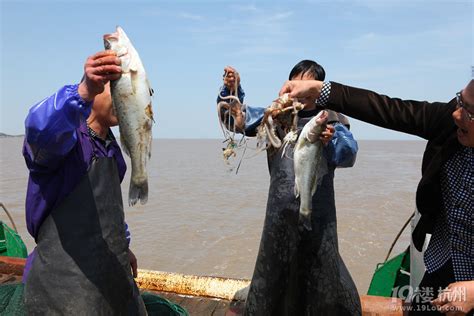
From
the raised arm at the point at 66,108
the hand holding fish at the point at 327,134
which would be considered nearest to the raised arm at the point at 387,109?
the hand holding fish at the point at 327,134

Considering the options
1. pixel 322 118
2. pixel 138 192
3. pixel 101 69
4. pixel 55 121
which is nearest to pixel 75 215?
pixel 138 192

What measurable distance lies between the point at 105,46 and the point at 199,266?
9.33 meters

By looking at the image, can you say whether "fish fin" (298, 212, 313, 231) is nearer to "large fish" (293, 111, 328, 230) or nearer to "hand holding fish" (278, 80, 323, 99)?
"large fish" (293, 111, 328, 230)

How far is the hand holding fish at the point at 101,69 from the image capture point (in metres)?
2.17

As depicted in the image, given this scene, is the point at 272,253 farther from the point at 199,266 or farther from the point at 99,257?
the point at 199,266

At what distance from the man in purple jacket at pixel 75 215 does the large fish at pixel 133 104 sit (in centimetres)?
19

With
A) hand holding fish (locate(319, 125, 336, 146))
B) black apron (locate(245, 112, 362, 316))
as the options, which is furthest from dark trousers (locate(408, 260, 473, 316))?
hand holding fish (locate(319, 125, 336, 146))

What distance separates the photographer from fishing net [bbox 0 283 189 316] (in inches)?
110

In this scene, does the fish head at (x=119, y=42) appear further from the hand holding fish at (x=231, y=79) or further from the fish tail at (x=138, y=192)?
the hand holding fish at (x=231, y=79)

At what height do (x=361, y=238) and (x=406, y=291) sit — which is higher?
(x=406, y=291)

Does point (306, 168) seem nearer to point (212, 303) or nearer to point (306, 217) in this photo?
point (306, 217)

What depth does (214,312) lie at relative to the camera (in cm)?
468

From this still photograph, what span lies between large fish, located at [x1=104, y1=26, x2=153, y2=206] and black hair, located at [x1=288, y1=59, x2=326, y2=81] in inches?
68.8

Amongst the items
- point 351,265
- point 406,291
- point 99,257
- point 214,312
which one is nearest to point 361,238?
point 351,265
